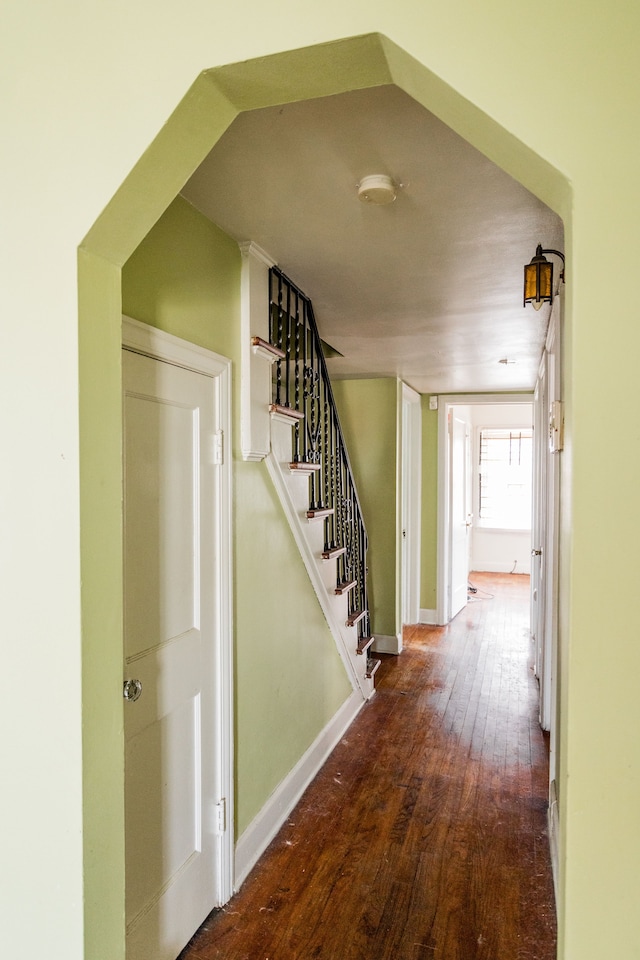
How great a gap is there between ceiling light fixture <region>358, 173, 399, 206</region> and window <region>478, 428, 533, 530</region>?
7.35 metres

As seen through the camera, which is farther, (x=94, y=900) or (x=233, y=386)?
(x=233, y=386)

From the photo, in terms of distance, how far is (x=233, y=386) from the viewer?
7.36 feet

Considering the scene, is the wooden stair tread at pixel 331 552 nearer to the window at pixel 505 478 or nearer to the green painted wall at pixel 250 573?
the green painted wall at pixel 250 573

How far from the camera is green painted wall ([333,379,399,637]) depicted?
5066mm

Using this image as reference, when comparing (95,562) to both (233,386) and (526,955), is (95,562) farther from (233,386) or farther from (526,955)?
(526,955)

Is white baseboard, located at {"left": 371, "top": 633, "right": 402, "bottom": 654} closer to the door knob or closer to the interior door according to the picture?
the interior door

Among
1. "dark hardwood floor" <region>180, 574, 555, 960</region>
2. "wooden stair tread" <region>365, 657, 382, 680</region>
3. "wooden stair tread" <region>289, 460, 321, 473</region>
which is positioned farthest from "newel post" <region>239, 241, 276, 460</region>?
"wooden stair tread" <region>365, 657, 382, 680</region>

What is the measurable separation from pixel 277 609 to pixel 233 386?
1049 mm

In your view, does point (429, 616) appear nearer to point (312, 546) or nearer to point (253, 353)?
point (312, 546)

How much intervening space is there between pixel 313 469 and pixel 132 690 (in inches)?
59.2

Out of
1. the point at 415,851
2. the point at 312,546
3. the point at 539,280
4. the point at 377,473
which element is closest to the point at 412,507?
the point at 377,473

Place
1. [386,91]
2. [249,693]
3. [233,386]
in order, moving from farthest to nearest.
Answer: [249,693], [233,386], [386,91]

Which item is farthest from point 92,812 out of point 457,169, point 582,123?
point 457,169

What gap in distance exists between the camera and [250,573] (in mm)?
2424
